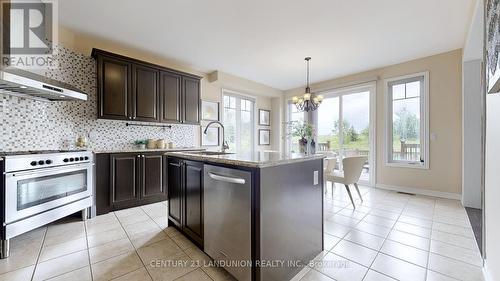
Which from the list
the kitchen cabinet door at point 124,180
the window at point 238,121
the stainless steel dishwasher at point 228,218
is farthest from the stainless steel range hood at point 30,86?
the window at point 238,121

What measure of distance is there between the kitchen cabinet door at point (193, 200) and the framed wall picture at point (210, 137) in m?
2.63

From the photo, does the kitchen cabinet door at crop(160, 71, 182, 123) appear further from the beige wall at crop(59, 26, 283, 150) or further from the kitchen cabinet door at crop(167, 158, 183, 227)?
the kitchen cabinet door at crop(167, 158, 183, 227)

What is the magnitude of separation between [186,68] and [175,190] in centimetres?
297

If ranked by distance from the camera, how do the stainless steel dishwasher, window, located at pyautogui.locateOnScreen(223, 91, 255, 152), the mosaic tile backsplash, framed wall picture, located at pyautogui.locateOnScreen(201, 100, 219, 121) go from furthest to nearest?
window, located at pyautogui.locateOnScreen(223, 91, 255, 152), framed wall picture, located at pyautogui.locateOnScreen(201, 100, 219, 121), the mosaic tile backsplash, the stainless steel dishwasher

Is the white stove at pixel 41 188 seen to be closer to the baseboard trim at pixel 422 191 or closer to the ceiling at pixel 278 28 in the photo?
the ceiling at pixel 278 28

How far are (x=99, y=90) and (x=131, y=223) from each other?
76.9 inches

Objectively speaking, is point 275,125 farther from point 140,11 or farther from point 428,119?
point 140,11

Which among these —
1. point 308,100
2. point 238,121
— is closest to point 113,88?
point 238,121

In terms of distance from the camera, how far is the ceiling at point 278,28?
2.41 meters

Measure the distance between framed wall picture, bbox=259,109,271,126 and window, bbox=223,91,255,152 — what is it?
31 centimetres

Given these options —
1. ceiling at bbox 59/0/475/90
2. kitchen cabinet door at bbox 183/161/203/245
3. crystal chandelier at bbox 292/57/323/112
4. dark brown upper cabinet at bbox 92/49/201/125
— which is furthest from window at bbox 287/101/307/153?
kitchen cabinet door at bbox 183/161/203/245

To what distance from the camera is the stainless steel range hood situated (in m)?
1.88

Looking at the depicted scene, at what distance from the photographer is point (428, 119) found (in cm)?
388

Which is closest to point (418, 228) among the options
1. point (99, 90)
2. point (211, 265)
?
point (211, 265)
